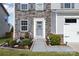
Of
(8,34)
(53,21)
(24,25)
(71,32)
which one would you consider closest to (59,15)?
(53,21)

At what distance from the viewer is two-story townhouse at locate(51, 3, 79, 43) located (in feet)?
91.8

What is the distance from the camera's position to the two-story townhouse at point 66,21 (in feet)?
91.8

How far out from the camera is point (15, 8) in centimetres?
2995

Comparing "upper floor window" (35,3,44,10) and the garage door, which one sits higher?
"upper floor window" (35,3,44,10)

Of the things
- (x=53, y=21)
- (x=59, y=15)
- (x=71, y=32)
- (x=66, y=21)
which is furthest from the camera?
(x=53, y=21)

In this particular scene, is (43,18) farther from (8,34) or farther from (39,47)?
(39,47)

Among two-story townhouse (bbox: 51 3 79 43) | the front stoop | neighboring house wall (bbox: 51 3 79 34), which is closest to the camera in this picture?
the front stoop

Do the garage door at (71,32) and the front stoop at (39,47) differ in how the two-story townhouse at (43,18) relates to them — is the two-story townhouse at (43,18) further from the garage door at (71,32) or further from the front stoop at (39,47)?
the front stoop at (39,47)

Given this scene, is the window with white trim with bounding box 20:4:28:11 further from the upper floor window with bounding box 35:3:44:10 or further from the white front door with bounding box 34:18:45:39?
the white front door with bounding box 34:18:45:39

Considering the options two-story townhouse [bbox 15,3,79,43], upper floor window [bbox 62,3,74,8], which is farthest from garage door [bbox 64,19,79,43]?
upper floor window [bbox 62,3,74,8]

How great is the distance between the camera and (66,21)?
93.7ft

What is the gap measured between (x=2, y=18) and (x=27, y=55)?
42.6 feet

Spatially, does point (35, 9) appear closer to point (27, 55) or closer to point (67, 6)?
point (67, 6)

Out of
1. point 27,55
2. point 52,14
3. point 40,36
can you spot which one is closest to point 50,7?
point 52,14
